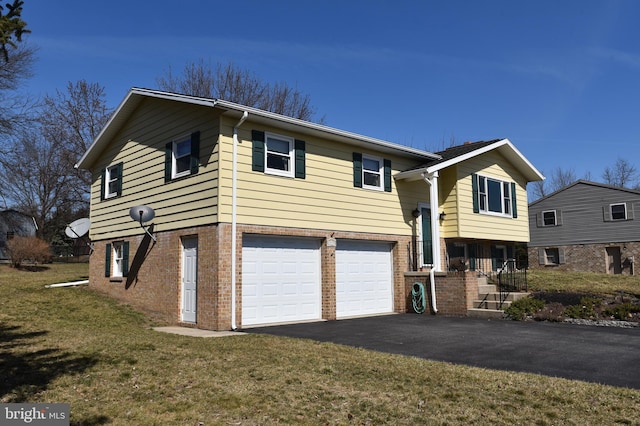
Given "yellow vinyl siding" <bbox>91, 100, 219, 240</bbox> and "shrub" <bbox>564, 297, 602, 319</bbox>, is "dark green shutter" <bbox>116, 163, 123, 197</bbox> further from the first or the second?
"shrub" <bbox>564, 297, 602, 319</bbox>

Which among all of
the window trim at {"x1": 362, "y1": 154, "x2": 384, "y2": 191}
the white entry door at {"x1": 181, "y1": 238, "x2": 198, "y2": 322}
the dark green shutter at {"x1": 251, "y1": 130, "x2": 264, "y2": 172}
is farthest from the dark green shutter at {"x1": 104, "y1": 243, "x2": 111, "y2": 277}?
the window trim at {"x1": 362, "y1": 154, "x2": 384, "y2": 191}

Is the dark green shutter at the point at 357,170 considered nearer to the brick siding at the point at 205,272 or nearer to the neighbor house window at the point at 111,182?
the brick siding at the point at 205,272

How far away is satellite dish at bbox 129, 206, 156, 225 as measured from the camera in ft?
44.8

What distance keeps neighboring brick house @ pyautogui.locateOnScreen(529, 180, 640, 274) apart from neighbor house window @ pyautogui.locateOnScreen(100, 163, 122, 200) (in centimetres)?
2633

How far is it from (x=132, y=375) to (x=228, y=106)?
275 inches

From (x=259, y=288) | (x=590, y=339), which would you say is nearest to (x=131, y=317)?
(x=259, y=288)

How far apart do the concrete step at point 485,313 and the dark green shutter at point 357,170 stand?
4917 millimetres

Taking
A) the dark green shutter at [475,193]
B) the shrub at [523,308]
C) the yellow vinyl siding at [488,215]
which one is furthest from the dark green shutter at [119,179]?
the shrub at [523,308]

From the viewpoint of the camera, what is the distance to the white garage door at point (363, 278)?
1481 centimetres

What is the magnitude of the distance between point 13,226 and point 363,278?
3368cm

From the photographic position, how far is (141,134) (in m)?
15.7

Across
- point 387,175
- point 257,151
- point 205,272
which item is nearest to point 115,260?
point 205,272

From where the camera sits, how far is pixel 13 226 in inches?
1510

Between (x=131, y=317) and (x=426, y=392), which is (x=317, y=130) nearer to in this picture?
(x=131, y=317)
